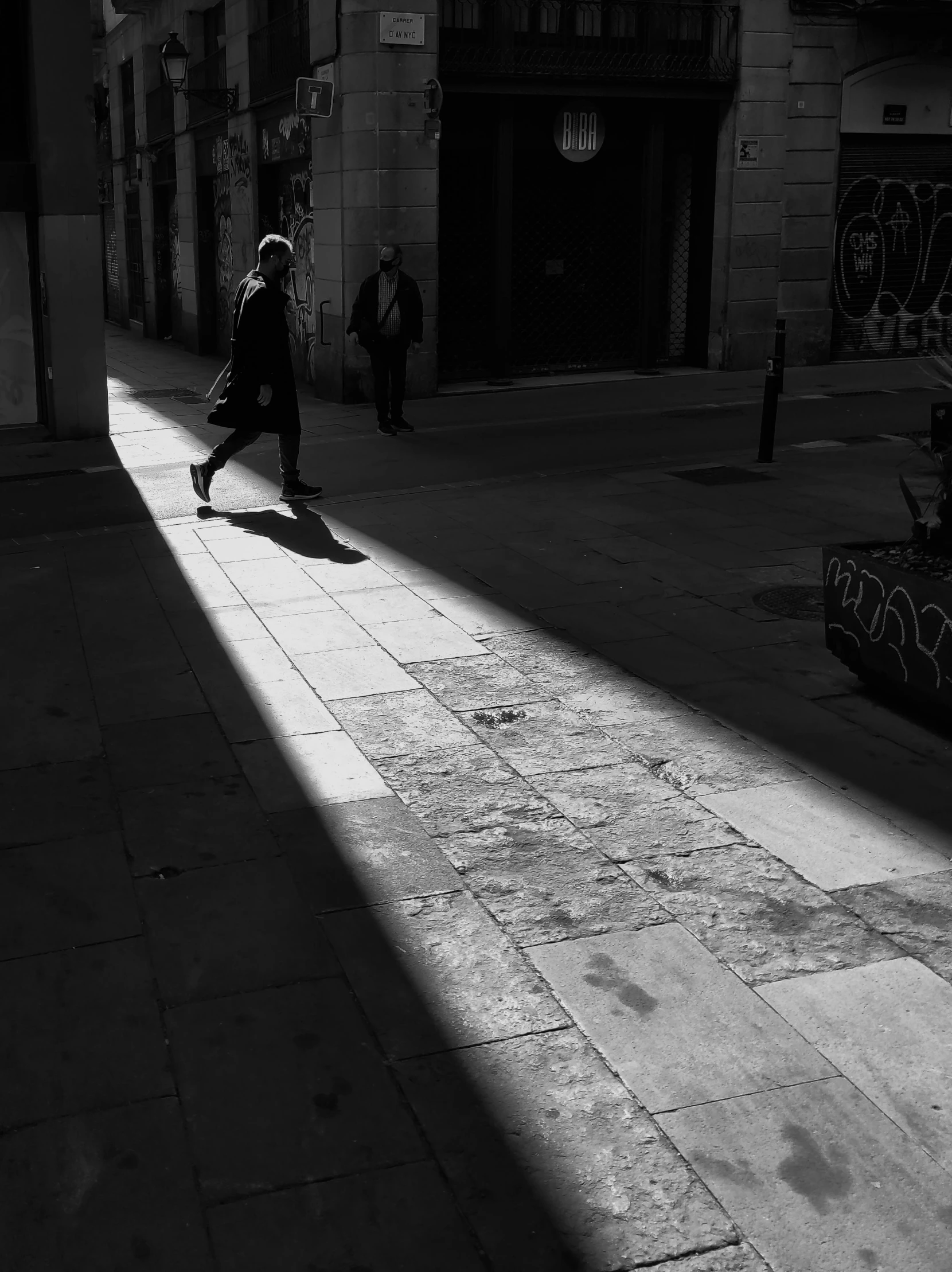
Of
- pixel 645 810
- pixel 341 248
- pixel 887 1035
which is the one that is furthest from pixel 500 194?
pixel 887 1035

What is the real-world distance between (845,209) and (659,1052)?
17.1 m

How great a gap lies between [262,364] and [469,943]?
674 centimetres

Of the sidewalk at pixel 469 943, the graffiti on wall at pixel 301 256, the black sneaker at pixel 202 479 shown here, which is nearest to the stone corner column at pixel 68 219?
the black sneaker at pixel 202 479

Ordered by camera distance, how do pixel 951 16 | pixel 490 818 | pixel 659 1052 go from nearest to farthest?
pixel 659 1052
pixel 490 818
pixel 951 16

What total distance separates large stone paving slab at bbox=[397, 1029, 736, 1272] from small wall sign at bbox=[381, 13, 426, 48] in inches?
559

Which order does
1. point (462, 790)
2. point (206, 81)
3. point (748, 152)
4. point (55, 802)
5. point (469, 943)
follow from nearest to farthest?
point (469, 943) < point (55, 802) < point (462, 790) < point (748, 152) < point (206, 81)

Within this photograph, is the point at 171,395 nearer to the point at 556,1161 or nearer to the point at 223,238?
the point at 223,238

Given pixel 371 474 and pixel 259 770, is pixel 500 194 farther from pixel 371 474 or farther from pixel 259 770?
pixel 259 770

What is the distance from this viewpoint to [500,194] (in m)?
17.3

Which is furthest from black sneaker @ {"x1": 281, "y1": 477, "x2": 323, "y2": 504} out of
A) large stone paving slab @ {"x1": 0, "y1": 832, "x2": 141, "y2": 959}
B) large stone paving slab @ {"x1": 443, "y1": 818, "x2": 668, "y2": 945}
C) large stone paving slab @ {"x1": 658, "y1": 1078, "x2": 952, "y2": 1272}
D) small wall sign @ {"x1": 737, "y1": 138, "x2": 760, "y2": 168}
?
small wall sign @ {"x1": 737, "y1": 138, "x2": 760, "y2": 168}

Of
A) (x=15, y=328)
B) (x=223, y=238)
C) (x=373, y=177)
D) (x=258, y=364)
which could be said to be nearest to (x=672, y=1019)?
(x=258, y=364)

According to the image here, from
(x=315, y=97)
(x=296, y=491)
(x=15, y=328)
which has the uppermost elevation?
(x=315, y=97)

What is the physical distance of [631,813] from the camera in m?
5.03

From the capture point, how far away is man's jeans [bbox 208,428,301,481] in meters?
10.3
